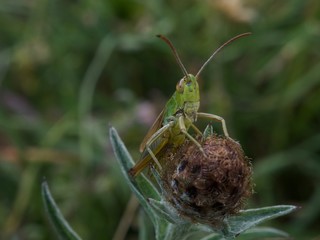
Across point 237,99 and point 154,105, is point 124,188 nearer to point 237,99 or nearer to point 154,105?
point 154,105

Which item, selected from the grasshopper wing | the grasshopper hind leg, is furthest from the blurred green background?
the grasshopper hind leg

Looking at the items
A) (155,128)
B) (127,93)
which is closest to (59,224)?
(155,128)

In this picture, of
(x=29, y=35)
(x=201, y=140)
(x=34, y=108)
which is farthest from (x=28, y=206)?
(x=201, y=140)

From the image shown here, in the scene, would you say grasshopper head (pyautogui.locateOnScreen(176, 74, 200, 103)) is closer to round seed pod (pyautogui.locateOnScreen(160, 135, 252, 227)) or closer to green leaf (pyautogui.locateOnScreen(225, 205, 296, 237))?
round seed pod (pyautogui.locateOnScreen(160, 135, 252, 227))

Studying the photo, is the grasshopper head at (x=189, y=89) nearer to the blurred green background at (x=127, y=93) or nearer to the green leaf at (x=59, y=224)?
the green leaf at (x=59, y=224)

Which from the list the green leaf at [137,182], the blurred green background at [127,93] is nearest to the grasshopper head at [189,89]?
the green leaf at [137,182]

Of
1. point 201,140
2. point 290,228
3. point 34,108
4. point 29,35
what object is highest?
point 201,140

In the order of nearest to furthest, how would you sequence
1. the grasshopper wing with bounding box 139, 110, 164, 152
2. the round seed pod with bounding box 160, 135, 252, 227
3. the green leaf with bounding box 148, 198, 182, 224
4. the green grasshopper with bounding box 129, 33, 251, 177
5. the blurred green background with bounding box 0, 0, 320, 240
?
the round seed pod with bounding box 160, 135, 252, 227 → the green leaf with bounding box 148, 198, 182, 224 → the green grasshopper with bounding box 129, 33, 251, 177 → the grasshopper wing with bounding box 139, 110, 164, 152 → the blurred green background with bounding box 0, 0, 320, 240
